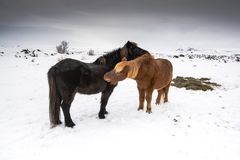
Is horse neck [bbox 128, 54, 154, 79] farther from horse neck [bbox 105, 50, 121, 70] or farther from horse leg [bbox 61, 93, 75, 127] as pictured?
horse leg [bbox 61, 93, 75, 127]

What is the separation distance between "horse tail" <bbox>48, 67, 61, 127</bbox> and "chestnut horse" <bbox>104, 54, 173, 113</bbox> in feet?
4.10

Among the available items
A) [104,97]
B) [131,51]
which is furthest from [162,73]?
[104,97]

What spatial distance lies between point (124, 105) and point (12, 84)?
6.43m

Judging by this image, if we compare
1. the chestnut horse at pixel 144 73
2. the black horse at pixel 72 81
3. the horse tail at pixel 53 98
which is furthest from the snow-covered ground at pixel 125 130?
the chestnut horse at pixel 144 73

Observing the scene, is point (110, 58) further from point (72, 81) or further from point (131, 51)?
point (72, 81)

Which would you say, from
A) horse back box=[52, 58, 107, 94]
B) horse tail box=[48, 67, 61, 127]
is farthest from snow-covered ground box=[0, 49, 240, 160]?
horse back box=[52, 58, 107, 94]

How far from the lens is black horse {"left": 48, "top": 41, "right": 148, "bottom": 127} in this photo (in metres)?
5.59

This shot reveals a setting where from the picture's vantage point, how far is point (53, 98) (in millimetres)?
5770

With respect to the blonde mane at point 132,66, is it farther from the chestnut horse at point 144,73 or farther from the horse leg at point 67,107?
the horse leg at point 67,107

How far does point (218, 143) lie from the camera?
5156 mm

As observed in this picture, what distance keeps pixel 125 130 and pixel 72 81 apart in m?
1.75

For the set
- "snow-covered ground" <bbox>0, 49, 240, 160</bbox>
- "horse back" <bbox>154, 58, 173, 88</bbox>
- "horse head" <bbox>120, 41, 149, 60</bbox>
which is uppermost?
"horse head" <bbox>120, 41, 149, 60</bbox>

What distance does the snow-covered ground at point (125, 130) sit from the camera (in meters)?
4.73

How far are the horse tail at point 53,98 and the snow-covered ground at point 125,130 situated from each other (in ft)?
0.88
